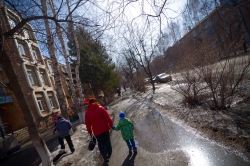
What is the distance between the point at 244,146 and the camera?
283 cm

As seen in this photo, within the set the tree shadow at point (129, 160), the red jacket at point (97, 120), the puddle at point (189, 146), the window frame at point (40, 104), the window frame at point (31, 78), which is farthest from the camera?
the window frame at point (40, 104)

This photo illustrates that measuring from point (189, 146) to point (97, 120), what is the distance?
8.00 feet

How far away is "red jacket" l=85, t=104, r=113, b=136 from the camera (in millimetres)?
3623

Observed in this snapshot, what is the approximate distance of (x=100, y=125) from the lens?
11.9ft

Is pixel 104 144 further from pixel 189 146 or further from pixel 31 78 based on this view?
pixel 31 78

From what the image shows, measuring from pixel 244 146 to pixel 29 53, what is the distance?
20353 millimetres

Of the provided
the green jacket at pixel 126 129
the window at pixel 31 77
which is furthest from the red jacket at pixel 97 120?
the window at pixel 31 77

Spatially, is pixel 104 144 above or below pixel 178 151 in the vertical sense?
above

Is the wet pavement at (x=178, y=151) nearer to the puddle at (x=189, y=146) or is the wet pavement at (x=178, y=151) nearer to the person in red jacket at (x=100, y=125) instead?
the puddle at (x=189, y=146)

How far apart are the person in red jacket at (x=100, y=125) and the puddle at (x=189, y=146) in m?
1.14

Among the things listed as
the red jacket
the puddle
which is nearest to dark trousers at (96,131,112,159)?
the red jacket

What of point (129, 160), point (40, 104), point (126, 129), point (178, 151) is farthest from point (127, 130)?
point (40, 104)

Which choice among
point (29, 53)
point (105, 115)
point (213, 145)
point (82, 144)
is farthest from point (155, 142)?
point (29, 53)

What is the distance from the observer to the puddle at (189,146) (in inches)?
105
